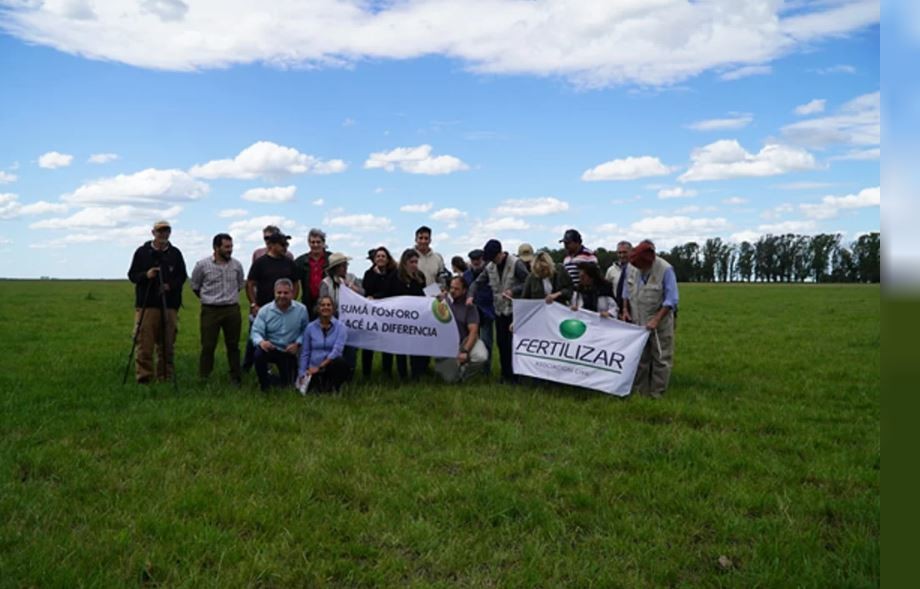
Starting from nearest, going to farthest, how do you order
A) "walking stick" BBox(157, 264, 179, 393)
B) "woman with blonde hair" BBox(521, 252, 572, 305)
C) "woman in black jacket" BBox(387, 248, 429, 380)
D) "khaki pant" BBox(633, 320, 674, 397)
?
"khaki pant" BBox(633, 320, 674, 397) → "walking stick" BBox(157, 264, 179, 393) → "woman with blonde hair" BBox(521, 252, 572, 305) → "woman in black jacket" BBox(387, 248, 429, 380)

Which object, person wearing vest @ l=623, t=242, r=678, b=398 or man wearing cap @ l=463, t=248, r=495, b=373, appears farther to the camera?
man wearing cap @ l=463, t=248, r=495, b=373

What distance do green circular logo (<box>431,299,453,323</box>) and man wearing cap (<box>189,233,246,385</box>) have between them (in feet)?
9.99

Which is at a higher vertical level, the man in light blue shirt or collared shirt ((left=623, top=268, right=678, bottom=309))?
collared shirt ((left=623, top=268, right=678, bottom=309))

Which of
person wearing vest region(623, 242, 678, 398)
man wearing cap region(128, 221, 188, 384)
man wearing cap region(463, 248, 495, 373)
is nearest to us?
person wearing vest region(623, 242, 678, 398)

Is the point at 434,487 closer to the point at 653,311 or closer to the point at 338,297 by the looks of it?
the point at 653,311

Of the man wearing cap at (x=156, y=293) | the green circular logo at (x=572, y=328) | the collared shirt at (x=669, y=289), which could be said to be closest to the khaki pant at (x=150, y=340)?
the man wearing cap at (x=156, y=293)

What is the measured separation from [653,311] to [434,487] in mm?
5309

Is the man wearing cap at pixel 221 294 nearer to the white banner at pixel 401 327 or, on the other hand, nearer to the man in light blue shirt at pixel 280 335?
the man in light blue shirt at pixel 280 335

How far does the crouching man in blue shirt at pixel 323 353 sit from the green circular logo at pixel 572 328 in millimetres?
3347

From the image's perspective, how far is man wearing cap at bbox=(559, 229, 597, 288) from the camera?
11.8m

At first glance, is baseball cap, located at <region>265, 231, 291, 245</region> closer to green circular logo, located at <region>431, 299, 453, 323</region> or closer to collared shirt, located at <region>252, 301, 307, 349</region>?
collared shirt, located at <region>252, 301, 307, 349</region>

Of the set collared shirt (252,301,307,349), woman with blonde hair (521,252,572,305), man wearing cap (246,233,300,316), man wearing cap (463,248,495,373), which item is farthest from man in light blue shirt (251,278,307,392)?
woman with blonde hair (521,252,572,305)

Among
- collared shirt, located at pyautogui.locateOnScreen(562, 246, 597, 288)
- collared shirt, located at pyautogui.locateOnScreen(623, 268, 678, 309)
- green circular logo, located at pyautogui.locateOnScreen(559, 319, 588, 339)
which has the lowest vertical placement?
green circular logo, located at pyautogui.locateOnScreen(559, 319, 588, 339)

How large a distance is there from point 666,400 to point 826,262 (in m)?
114
